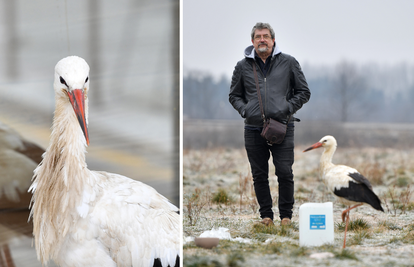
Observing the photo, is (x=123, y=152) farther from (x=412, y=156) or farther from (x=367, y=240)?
(x=412, y=156)

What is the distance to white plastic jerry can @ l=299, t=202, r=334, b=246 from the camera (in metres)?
3.31

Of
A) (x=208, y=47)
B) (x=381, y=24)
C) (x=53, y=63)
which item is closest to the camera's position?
(x=53, y=63)

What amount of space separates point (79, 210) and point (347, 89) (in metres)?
5.91

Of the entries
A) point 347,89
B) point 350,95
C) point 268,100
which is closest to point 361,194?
point 268,100

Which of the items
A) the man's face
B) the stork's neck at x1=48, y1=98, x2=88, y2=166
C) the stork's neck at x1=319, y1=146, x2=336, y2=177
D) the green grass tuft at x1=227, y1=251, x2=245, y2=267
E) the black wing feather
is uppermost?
the man's face

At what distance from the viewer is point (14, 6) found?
3.58m

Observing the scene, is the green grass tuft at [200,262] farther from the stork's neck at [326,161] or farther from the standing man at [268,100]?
the stork's neck at [326,161]

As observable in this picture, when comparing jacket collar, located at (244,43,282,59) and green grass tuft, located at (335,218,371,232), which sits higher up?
jacket collar, located at (244,43,282,59)

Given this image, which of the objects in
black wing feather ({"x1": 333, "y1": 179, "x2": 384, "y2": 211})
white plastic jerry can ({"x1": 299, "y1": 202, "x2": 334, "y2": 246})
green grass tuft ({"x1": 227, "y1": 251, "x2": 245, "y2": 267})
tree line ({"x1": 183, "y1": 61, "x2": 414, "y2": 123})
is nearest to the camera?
green grass tuft ({"x1": 227, "y1": 251, "x2": 245, "y2": 267})

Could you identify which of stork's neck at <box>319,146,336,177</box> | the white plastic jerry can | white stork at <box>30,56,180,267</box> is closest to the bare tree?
stork's neck at <box>319,146,336,177</box>

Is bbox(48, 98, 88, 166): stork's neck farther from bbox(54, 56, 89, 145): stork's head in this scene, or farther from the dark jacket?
the dark jacket

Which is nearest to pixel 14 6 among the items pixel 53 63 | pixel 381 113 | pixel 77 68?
pixel 53 63

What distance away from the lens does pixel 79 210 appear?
2893 mm

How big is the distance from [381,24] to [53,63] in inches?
176
